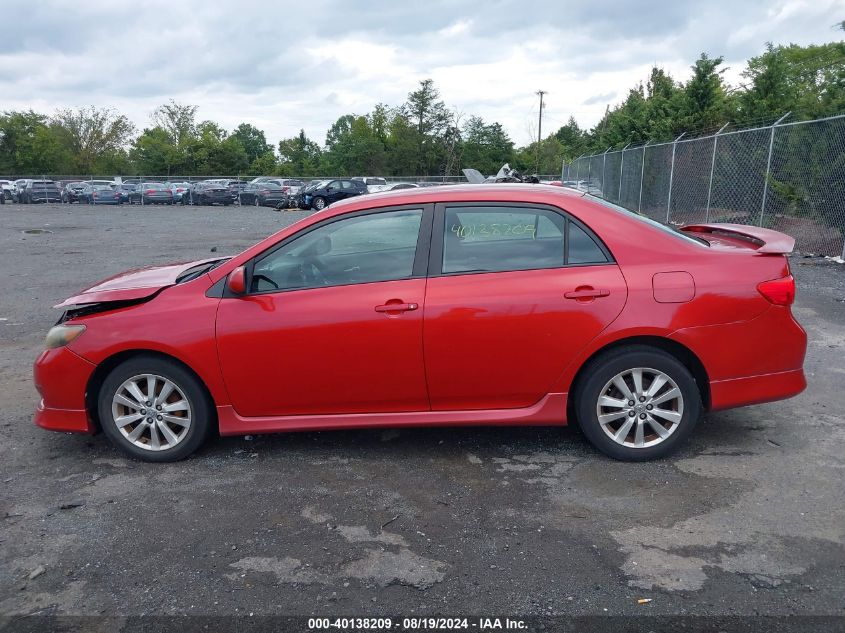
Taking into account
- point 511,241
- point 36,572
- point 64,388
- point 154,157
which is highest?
point 154,157

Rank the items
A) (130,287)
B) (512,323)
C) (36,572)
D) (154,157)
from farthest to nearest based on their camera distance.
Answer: (154,157) → (130,287) → (512,323) → (36,572)

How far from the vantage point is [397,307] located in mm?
4027

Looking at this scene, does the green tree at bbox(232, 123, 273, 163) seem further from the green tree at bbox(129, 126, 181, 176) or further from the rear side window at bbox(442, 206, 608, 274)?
the rear side window at bbox(442, 206, 608, 274)

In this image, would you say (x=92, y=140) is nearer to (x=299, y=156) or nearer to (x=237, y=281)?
(x=299, y=156)

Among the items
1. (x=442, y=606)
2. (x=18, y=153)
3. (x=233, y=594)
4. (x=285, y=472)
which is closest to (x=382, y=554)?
(x=442, y=606)

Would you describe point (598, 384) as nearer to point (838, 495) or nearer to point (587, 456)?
point (587, 456)

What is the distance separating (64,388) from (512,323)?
279 centimetres

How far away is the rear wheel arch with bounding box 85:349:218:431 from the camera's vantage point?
4.23m

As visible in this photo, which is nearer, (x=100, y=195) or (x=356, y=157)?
(x=100, y=195)

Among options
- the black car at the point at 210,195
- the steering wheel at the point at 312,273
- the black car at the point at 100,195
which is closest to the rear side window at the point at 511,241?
the steering wheel at the point at 312,273

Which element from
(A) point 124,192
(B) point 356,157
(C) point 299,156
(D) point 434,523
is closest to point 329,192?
(A) point 124,192

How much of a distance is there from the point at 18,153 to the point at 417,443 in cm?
8224

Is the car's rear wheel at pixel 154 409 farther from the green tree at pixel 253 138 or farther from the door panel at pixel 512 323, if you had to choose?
the green tree at pixel 253 138

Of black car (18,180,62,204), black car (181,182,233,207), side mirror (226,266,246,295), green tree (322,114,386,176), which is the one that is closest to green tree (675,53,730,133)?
side mirror (226,266,246,295)
